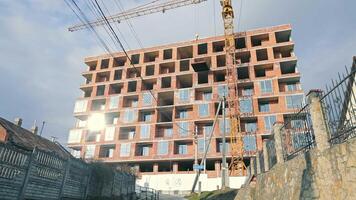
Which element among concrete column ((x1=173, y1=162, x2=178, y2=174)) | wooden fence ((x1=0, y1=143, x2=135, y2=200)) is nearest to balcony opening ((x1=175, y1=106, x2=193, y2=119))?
concrete column ((x1=173, y1=162, x2=178, y2=174))

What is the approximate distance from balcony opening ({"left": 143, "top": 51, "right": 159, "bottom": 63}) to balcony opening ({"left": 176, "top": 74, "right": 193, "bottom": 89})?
859 cm

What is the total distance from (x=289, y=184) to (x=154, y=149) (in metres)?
41.7

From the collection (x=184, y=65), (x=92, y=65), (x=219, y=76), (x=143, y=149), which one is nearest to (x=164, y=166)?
(x=143, y=149)

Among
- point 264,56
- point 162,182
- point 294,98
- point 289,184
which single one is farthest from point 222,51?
point 289,184

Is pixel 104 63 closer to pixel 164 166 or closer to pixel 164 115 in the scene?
pixel 164 115

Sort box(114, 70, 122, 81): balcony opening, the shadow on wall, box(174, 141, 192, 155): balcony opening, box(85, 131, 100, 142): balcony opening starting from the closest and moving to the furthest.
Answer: the shadow on wall, box(174, 141, 192, 155): balcony opening, box(85, 131, 100, 142): balcony opening, box(114, 70, 122, 81): balcony opening

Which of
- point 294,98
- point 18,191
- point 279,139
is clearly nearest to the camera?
point 18,191

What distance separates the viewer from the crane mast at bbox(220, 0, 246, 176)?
44.5 meters

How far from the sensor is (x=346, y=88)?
6.05 metres

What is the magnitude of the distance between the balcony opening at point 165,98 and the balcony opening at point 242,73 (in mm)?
13840

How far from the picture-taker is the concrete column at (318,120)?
6656mm

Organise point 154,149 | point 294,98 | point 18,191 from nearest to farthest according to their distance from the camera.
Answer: point 18,191
point 294,98
point 154,149

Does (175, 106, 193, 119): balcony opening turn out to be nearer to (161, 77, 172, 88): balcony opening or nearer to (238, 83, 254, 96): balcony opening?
(161, 77, 172, 88): balcony opening

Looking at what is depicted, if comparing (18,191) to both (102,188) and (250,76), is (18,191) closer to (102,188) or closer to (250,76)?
(102,188)
